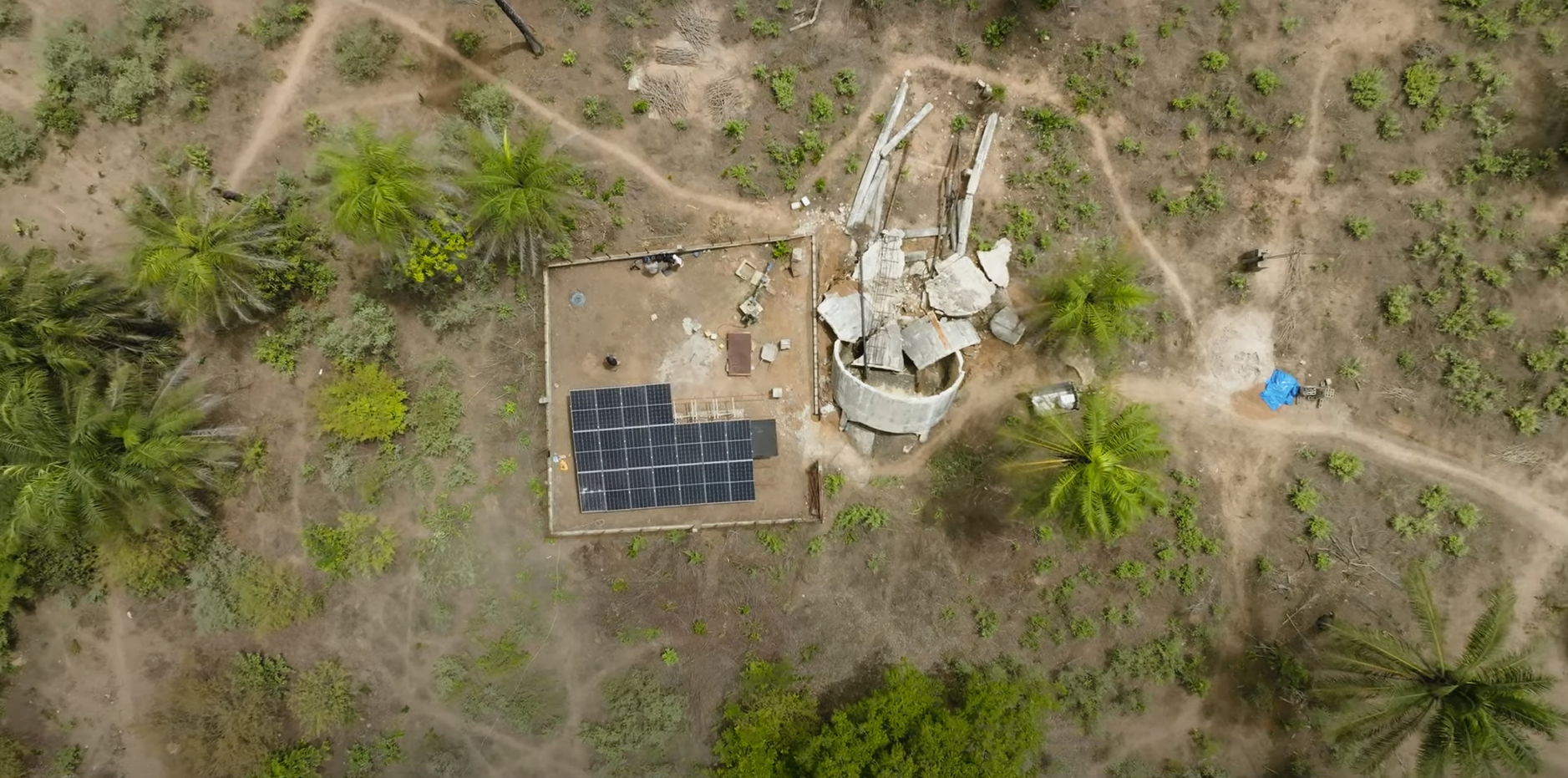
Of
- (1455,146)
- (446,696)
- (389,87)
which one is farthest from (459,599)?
(1455,146)

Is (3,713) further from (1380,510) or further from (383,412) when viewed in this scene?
(1380,510)

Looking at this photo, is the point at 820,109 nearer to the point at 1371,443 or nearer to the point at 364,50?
the point at 364,50

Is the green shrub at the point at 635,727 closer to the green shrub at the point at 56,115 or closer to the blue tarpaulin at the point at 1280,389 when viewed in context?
the blue tarpaulin at the point at 1280,389

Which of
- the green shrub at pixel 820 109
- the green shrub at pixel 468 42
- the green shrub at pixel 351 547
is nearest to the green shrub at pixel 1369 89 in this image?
the green shrub at pixel 820 109

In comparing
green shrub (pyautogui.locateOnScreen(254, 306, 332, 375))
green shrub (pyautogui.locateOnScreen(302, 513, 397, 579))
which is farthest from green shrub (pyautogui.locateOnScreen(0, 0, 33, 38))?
green shrub (pyautogui.locateOnScreen(302, 513, 397, 579))

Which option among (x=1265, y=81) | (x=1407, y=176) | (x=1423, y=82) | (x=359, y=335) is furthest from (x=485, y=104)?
(x=1423, y=82)

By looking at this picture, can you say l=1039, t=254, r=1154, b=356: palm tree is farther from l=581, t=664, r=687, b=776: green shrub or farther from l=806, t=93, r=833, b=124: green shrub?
l=581, t=664, r=687, b=776: green shrub
